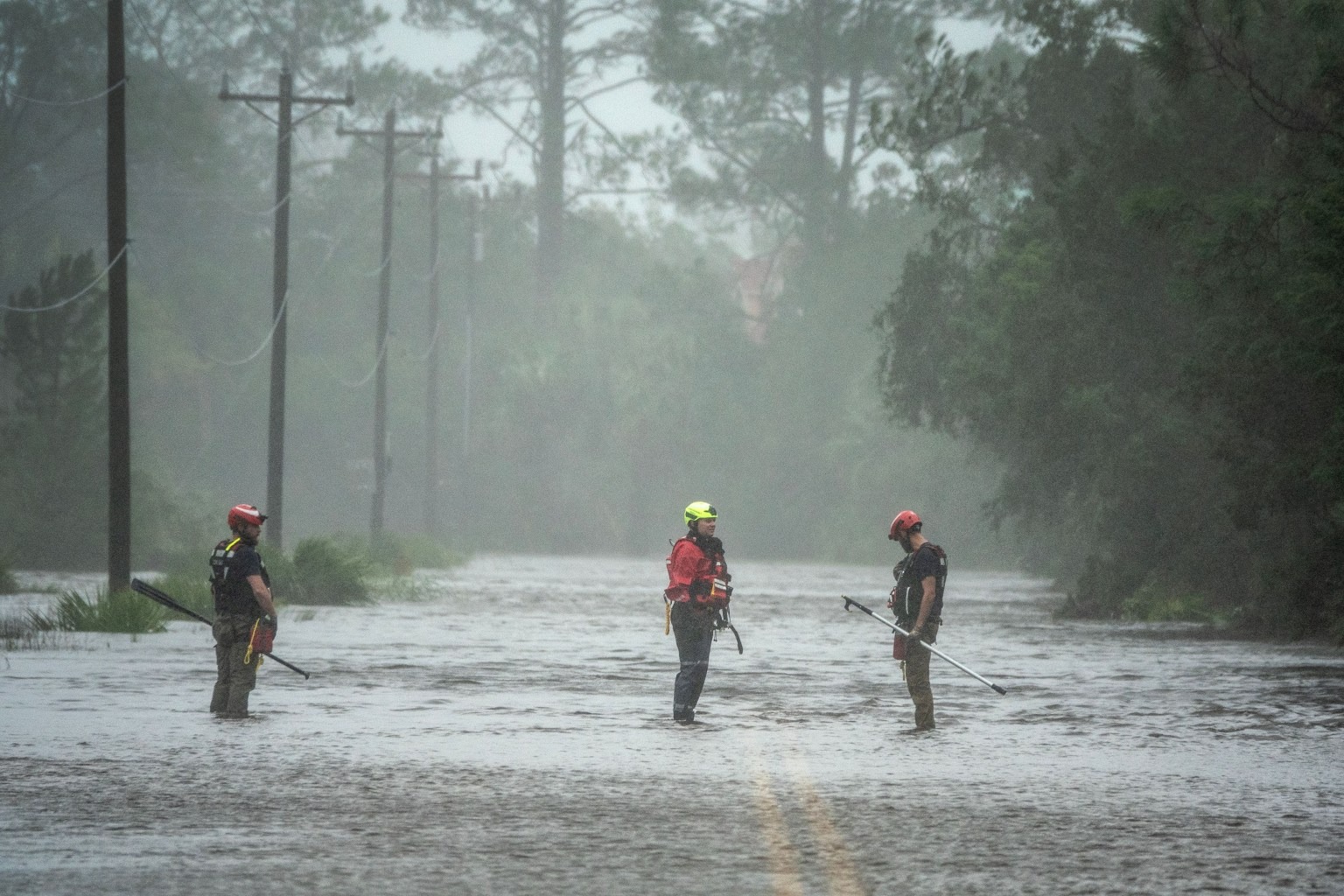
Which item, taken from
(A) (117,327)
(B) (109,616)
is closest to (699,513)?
(B) (109,616)

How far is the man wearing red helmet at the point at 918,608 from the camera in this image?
1558cm

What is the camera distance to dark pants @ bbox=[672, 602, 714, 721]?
1591cm

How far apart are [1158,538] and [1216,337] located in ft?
21.6

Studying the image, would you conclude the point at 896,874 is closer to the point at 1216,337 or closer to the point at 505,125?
the point at 1216,337

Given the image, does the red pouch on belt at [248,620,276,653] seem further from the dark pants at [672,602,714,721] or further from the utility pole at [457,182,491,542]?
the utility pole at [457,182,491,542]

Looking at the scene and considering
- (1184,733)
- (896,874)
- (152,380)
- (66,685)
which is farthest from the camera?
(152,380)

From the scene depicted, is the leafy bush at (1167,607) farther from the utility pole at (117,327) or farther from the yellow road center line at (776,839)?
the yellow road center line at (776,839)

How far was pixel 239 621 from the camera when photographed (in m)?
15.9

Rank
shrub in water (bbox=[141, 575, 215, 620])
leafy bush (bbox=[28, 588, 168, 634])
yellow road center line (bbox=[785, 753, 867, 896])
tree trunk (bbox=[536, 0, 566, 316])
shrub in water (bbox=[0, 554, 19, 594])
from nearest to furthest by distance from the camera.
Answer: yellow road center line (bbox=[785, 753, 867, 896]) → leafy bush (bbox=[28, 588, 168, 634]) → shrub in water (bbox=[141, 575, 215, 620]) → shrub in water (bbox=[0, 554, 19, 594]) → tree trunk (bbox=[536, 0, 566, 316])

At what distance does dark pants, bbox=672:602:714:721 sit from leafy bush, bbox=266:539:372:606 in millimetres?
19466

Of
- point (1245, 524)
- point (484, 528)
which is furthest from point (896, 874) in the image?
point (484, 528)

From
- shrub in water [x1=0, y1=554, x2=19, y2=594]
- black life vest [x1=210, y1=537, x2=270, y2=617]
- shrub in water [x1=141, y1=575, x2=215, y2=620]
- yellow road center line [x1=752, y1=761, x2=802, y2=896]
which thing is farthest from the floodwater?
shrub in water [x1=0, y1=554, x2=19, y2=594]

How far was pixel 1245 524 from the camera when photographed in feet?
93.2

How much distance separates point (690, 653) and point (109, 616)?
478 inches
